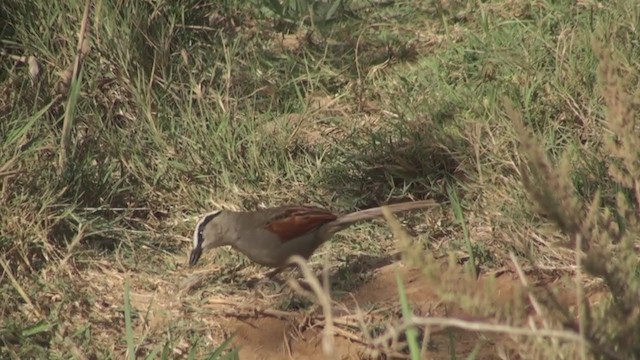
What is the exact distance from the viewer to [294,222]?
18.5 feet

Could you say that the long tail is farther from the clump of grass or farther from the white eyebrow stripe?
the clump of grass

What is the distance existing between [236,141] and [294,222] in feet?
3.05

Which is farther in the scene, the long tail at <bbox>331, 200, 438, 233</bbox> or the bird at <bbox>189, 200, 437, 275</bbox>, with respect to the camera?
the long tail at <bbox>331, 200, 438, 233</bbox>

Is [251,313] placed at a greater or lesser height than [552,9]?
lesser

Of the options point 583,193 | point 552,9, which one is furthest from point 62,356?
point 552,9

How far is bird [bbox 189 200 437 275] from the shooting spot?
5621mm

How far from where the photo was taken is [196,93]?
263 inches

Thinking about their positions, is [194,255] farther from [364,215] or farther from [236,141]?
[236,141]

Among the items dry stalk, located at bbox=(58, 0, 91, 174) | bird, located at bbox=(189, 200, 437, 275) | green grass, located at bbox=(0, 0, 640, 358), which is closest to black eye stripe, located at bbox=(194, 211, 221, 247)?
bird, located at bbox=(189, 200, 437, 275)

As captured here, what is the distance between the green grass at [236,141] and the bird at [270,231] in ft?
0.69

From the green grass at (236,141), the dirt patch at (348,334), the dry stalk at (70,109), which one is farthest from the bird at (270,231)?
the dry stalk at (70,109)

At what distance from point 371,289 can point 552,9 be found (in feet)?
8.22

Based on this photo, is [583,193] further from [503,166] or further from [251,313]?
[251,313]

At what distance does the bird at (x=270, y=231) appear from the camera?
18.4ft
